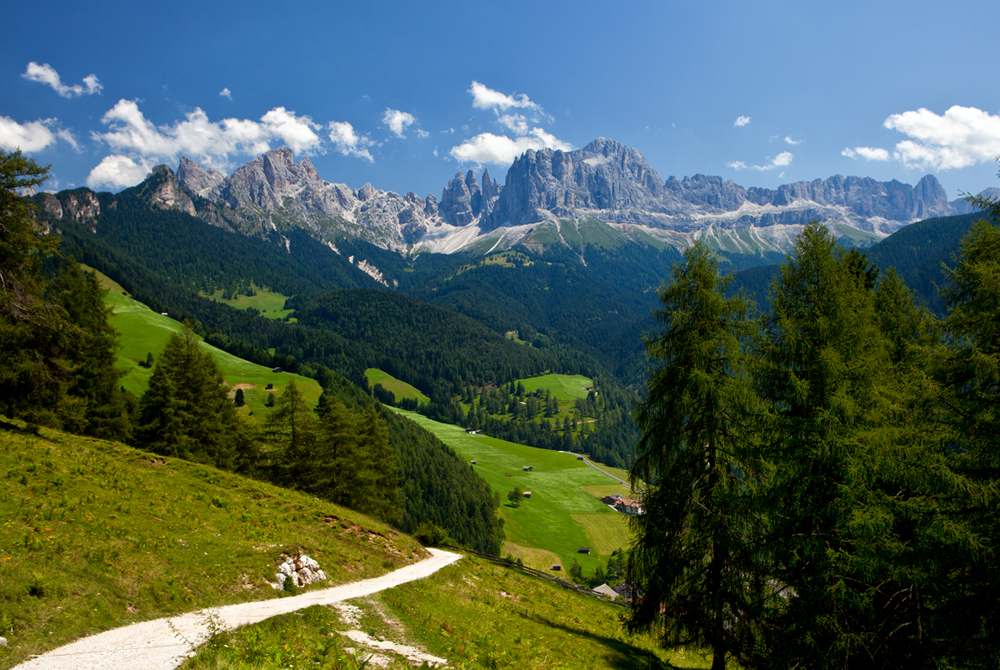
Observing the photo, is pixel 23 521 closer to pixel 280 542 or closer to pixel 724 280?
pixel 280 542

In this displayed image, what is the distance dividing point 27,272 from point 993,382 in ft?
135

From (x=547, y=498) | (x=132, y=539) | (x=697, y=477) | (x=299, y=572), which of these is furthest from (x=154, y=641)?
(x=547, y=498)

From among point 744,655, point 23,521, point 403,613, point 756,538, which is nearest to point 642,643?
point 744,655

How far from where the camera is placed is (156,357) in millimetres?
126000

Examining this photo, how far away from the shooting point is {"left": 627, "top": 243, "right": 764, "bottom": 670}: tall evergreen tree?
1561cm

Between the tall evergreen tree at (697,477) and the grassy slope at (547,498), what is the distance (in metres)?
85.2

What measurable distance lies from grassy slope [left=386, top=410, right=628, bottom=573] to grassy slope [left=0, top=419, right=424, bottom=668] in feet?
262

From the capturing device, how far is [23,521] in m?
14.8

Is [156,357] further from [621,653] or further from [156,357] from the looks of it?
[621,653]

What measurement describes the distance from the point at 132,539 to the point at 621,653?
1868 centimetres

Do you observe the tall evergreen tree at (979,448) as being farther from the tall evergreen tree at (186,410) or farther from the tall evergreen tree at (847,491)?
the tall evergreen tree at (186,410)

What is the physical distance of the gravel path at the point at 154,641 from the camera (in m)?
10.2

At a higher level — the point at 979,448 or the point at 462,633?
→ the point at 979,448

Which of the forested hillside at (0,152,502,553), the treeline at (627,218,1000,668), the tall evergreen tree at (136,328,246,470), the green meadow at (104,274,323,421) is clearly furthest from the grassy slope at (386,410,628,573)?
the treeline at (627,218,1000,668)
